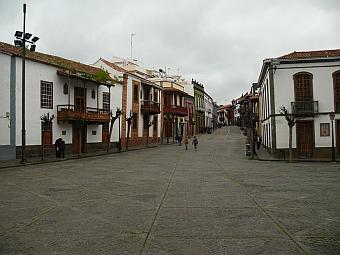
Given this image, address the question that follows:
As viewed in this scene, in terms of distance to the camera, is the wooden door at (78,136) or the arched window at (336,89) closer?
the arched window at (336,89)

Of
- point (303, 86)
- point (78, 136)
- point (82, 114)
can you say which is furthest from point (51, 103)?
point (303, 86)

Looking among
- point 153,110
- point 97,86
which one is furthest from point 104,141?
point 153,110

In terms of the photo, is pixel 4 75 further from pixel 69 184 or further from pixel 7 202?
pixel 7 202

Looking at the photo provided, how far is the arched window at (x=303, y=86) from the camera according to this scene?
25.4 m

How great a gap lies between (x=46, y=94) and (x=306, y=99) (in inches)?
706

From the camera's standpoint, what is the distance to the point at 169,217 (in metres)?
7.36

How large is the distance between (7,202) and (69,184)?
10.8 feet

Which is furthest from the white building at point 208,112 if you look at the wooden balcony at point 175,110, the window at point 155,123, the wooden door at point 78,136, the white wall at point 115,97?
the wooden door at point 78,136

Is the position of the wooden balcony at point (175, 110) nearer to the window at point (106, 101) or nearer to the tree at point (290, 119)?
the window at point (106, 101)

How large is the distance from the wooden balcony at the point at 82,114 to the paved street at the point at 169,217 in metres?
14.5

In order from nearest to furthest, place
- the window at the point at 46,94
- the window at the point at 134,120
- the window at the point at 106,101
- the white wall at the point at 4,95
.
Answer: the white wall at the point at 4,95, the window at the point at 46,94, the window at the point at 106,101, the window at the point at 134,120

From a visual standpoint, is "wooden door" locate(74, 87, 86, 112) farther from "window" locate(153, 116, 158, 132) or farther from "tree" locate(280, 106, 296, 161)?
"window" locate(153, 116, 158, 132)

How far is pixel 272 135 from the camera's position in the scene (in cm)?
2636

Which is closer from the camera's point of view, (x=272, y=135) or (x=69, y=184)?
(x=69, y=184)
